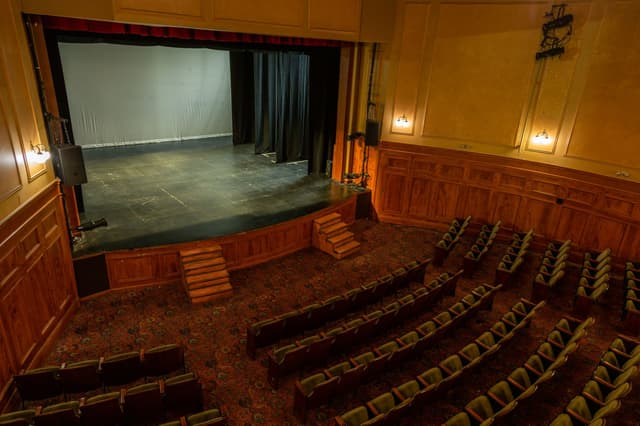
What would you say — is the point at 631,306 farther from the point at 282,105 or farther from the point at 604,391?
the point at 282,105

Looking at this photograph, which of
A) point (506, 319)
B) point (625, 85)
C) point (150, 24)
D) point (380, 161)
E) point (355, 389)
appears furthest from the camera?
point (380, 161)

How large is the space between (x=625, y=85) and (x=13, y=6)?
31.1 ft

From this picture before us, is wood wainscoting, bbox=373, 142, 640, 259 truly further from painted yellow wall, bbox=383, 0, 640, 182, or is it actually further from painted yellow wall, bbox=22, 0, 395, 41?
painted yellow wall, bbox=22, 0, 395, 41

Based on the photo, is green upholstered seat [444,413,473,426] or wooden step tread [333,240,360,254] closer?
green upholstered seat [444,413,473,426]

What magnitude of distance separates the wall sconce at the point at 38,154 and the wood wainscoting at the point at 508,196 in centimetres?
683

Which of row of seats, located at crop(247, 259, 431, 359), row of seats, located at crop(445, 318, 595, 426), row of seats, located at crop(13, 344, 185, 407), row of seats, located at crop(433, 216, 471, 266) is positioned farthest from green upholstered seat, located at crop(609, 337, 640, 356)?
row of seats, located at crop(13, 344, 185, 407)

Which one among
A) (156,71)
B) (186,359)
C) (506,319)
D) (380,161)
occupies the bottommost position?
(186,359)

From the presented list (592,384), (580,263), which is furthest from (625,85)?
(592,384)

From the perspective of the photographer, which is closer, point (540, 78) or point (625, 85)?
point (625, 85)

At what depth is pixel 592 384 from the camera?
4.43 m

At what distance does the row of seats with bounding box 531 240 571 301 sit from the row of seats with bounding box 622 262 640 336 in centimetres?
91

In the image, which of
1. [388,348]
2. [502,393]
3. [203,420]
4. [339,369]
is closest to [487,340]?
[502,393]

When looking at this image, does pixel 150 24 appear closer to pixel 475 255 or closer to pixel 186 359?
pixel 186 359

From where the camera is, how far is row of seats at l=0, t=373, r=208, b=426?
3.74 meters
